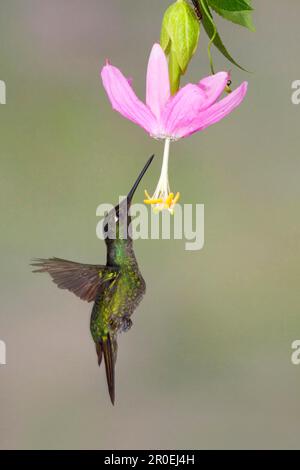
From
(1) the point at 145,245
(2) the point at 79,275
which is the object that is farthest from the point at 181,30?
(1) the point at 145,245

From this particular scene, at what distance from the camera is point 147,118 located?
53 centimetres

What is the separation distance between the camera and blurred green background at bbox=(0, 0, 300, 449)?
2287 mm

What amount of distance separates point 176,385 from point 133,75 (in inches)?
36.6

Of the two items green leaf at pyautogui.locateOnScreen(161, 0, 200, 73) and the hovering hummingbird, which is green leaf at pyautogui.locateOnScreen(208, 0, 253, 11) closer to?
green leaf at pyautogui.locateOnScreen(161, 0, 200, 73)

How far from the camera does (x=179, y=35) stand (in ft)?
1.73

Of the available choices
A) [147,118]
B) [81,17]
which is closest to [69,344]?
→ [81,17]

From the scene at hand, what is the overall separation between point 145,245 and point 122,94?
1.81m

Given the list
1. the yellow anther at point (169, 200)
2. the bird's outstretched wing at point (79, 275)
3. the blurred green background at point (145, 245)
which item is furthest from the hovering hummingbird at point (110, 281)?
the blurred green background at point (145, 245)

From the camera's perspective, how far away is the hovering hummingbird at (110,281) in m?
0.69

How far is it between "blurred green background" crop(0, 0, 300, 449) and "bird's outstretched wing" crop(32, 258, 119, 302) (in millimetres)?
1497

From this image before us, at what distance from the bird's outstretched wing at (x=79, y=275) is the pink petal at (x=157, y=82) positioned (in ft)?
0.67

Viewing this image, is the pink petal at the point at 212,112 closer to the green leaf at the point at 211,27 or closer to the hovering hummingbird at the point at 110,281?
the green leaf at the point at 211,27

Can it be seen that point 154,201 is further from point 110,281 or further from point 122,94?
point 110,281
